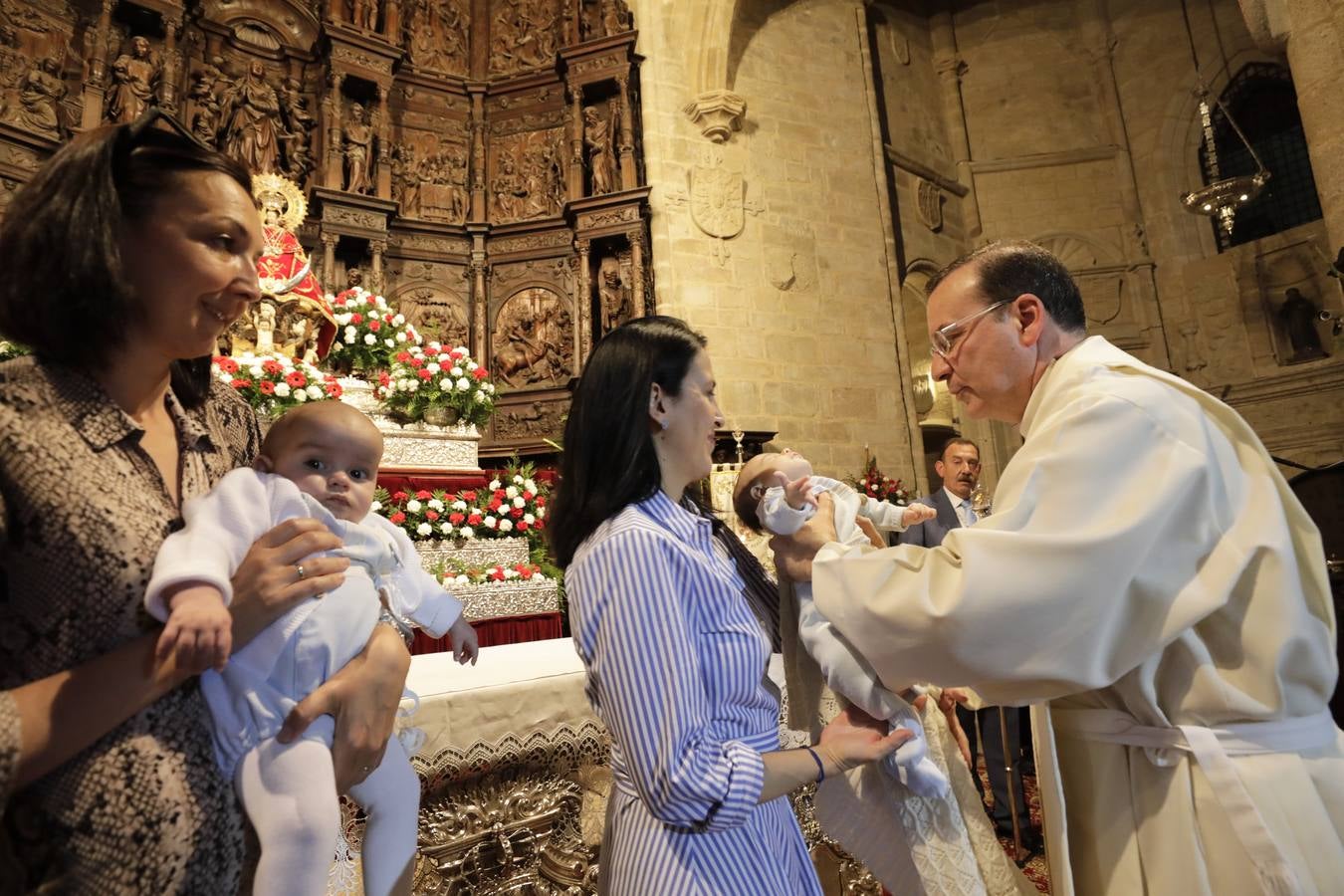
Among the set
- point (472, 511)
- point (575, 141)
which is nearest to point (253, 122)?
point (575, 141)

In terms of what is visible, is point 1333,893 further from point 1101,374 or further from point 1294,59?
point 1294,59

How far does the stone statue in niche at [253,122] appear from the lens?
25.5 feet

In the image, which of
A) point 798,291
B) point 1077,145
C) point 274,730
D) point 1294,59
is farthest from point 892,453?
point 274,730

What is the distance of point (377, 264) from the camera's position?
804 cm

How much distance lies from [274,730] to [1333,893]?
1875 mm

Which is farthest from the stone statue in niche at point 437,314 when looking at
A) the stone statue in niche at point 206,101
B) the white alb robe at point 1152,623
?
the white alb robe at point 1152,623

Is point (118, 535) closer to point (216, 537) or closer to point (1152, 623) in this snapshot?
point (216, 537)

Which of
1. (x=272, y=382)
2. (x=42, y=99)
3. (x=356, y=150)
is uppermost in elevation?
(x=356, y=150)

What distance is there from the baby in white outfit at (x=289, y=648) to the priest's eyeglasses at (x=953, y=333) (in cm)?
149

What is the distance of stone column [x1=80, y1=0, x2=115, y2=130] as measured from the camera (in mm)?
6852

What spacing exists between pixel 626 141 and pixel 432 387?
540 centimetres

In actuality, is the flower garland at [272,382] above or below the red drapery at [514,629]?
above

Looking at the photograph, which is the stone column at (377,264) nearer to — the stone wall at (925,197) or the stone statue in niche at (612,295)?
the stone statue in niche at (612,295)

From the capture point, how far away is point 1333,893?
1297 millimetres
